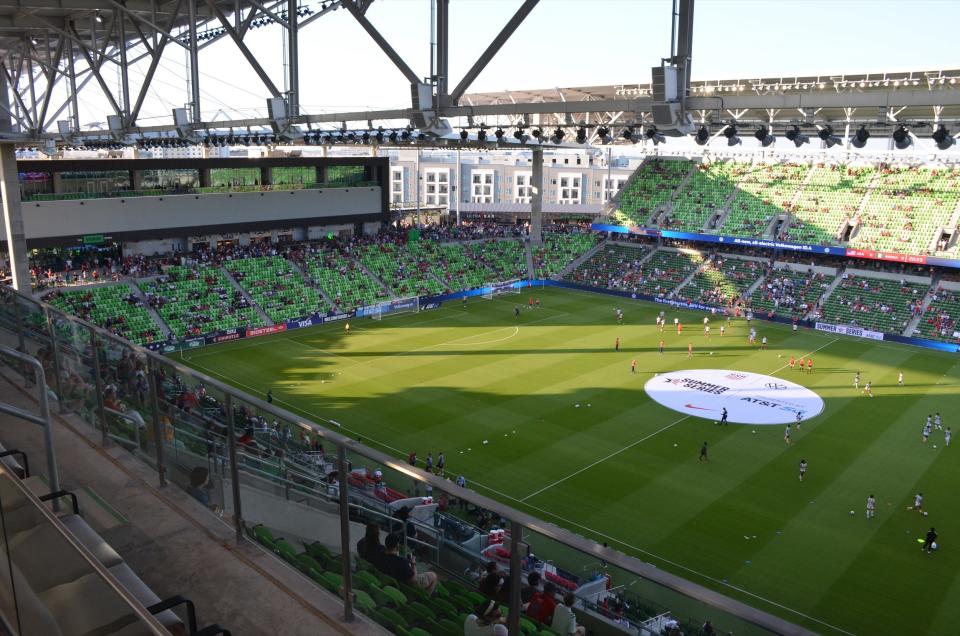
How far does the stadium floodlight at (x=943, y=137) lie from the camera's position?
603 inches

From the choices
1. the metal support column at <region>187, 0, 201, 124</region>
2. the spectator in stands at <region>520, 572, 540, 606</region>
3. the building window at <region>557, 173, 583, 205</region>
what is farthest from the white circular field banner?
the building window at <region>557, 173, 583, 205</region>

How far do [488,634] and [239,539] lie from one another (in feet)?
9.08

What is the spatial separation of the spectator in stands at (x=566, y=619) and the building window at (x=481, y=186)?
105896 millimetres

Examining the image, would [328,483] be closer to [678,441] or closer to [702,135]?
[702,135]

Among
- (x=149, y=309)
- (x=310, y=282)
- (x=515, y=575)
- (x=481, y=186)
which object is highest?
(x=481, y=186)

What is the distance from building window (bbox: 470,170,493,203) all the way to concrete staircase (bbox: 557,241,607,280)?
156 ft

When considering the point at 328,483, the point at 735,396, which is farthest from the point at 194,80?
the point at 735,396

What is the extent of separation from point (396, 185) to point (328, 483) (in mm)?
107172

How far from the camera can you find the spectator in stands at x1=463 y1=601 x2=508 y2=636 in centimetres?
486

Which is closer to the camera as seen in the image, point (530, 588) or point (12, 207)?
point (530, 588)

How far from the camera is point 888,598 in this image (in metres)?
18.5

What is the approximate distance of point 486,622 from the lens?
4.93m

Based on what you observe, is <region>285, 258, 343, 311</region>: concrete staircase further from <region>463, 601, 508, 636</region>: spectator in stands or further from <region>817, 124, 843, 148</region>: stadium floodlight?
<region>463, 601, 508, 636</region>: spectator in stands

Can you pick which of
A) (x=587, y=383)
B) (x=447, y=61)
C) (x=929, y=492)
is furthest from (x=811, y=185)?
(x=447, y=61)
